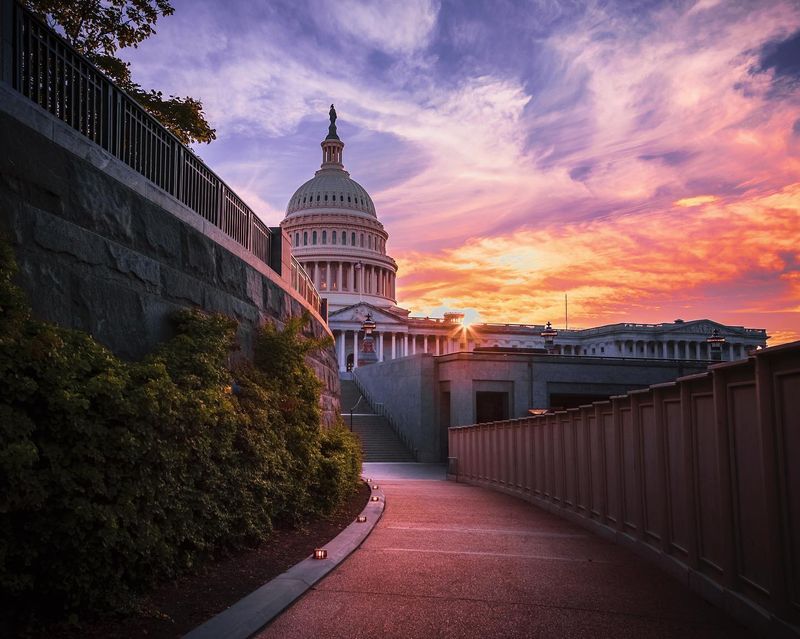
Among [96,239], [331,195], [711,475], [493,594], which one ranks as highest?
[331,195]

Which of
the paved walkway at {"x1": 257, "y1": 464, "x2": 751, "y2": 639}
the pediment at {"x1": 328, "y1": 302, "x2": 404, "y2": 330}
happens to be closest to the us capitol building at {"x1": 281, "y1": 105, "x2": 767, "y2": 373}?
the pediment at {"x1": 328, "y1": 302, "x2": 404, "y2": 330}

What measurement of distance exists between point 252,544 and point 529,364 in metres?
36.8

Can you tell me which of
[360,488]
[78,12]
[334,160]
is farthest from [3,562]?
[334,160]

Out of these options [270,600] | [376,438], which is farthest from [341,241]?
[270,600]

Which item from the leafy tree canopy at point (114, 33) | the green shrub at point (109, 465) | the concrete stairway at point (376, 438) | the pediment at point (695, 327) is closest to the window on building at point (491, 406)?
the concrete stairway at point (376, 438)

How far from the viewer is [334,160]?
495ft

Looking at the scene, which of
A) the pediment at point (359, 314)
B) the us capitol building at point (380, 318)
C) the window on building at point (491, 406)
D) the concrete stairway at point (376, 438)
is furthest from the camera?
the us capitol building at point (380, 318)

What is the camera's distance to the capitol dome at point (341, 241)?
131m

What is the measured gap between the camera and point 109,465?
16.6 ft

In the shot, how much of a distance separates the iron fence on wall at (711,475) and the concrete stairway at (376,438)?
92.6 feet

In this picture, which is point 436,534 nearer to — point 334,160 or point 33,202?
point 33,202

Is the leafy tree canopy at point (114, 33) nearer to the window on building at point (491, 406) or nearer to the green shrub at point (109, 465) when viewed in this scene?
the green shrub at point (109, 465)

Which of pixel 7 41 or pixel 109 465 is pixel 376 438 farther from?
pixel 109 465

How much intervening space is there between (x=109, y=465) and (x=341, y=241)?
130 m
